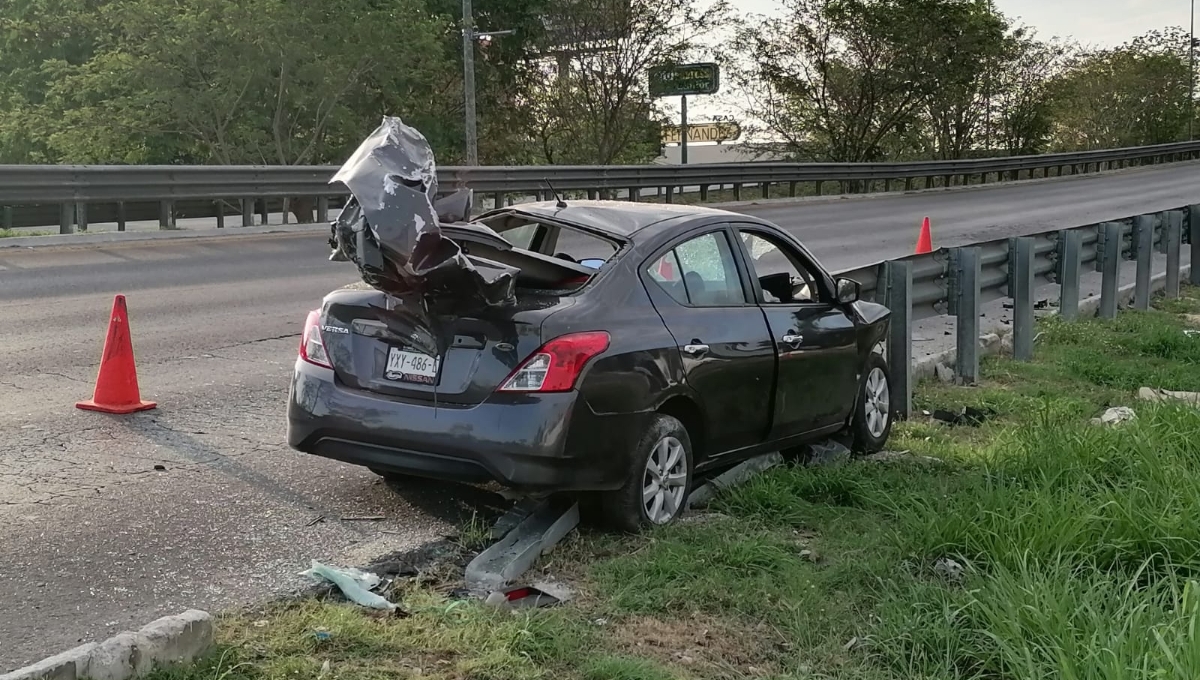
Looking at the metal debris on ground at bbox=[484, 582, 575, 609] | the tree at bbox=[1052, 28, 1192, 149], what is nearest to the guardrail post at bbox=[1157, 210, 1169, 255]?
the metal debris on ground at bbox=[484, 582, 575, 609]

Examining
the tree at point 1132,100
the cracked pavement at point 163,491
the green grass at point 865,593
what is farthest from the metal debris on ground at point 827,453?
the tree at point 1132,100

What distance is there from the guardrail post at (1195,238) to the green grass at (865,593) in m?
9.47

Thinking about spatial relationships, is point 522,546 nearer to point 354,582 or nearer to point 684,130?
point 354,582

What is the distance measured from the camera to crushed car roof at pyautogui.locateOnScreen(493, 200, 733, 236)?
554 cm

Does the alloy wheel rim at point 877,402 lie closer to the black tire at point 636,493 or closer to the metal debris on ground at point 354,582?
the black tire at point 636,493

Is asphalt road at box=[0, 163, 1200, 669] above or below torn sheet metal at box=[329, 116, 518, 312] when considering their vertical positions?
below

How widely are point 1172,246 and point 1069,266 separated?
3688mm

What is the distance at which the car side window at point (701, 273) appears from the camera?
547 cm

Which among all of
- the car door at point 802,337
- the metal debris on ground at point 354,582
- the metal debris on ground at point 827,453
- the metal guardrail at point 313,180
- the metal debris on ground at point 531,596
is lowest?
the metal debris on ground at point 531,596

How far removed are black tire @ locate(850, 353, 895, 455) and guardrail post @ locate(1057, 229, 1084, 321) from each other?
4.76 metres

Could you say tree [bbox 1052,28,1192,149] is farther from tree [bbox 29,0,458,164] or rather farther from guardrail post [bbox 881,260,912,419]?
guardrail post [bbox 881,260,912,419]

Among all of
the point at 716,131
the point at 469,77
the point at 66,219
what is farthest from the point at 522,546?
the point at 716,131

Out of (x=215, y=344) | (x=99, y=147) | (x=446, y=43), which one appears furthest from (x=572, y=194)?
(x=215, y=344)

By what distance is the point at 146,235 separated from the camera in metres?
16.5
